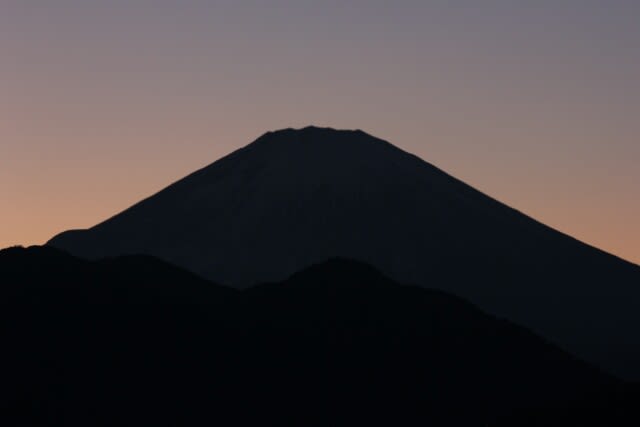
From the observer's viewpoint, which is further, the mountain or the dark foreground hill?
the mountain

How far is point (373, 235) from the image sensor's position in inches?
5423

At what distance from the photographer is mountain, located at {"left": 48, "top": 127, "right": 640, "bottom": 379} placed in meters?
126

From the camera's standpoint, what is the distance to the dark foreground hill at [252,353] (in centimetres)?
5084

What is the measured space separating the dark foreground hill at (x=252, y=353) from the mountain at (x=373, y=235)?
51191mm

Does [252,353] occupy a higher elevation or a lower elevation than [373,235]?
lower

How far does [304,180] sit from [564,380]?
9195 cm

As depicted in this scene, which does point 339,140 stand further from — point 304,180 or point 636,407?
point 636,407

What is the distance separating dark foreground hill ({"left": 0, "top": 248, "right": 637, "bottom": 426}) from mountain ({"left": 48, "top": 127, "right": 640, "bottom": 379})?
5119 cm

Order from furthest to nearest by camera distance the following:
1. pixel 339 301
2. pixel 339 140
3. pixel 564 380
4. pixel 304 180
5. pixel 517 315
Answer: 1. pixel 339 140
2. pixel 304 180
3. pixel 517 315
4. pixel 339 301
5. pixel 564 380

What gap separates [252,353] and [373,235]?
81110 millimetres

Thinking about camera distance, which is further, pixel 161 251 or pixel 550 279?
pixel 161 251

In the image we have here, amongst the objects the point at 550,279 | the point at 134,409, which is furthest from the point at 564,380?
the point at 550,279

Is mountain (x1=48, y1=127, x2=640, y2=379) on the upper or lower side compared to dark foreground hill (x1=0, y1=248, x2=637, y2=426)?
upper

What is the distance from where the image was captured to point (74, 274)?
5912 centimetres
